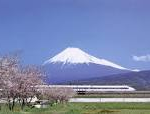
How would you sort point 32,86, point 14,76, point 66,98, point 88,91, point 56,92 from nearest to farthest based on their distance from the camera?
1. point 14,76
2. point 32,86
3. point 56,92
4. point 66,98
5. point 88,91

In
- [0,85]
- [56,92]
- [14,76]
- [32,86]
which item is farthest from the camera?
[56,92]

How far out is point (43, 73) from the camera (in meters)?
59.4

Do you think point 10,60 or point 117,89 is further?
point 117,89

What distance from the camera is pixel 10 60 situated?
46.9 metres

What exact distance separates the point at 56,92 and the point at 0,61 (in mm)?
50850

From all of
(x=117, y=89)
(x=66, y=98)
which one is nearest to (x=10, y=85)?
(x=66, y=98)

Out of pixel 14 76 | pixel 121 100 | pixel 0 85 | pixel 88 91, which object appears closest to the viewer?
pixel 0 85

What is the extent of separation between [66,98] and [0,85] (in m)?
55.8

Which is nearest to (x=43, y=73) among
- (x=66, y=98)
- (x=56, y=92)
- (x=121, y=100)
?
(x=56, y=92)

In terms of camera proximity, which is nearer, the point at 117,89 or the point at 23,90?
the point at 23,90

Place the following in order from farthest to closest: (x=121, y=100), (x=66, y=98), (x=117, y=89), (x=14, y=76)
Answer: (x=117, y=89) → (x=121, y=100) → (x=66, y=98) → (x=14, y=76)

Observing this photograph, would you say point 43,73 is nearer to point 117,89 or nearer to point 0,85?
point 0,85

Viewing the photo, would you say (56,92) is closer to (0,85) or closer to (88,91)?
(0,85)

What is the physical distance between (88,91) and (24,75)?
384ft
